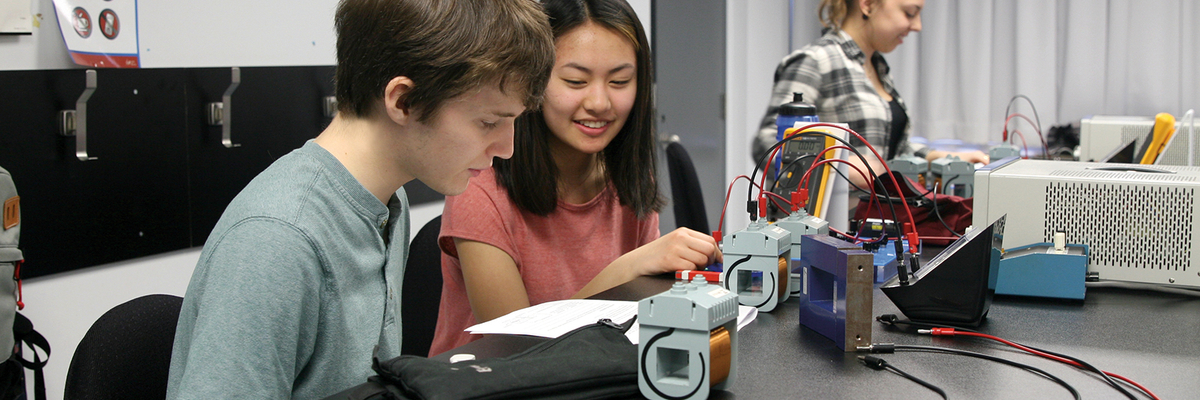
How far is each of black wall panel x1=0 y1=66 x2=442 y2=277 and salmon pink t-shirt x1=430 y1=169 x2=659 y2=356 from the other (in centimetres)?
92

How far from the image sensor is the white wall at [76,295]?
185cm

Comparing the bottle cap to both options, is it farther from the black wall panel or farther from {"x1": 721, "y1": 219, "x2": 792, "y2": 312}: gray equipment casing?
the black wall panel

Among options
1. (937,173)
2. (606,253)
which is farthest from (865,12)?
(606,253)

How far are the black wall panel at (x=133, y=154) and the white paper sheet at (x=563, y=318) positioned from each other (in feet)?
A: 4.26

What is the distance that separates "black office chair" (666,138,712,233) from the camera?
2377mm

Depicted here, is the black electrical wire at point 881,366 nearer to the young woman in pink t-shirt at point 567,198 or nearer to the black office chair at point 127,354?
the young woman in pink t-shirt at point 567,198

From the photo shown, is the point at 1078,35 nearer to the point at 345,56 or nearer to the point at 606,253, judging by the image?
the point at 606,253

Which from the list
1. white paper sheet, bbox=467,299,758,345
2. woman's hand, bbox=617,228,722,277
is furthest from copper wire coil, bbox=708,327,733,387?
woman's hand, bbox=617,228,722,277

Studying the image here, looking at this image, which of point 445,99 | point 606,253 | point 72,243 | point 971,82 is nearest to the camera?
point 445,99

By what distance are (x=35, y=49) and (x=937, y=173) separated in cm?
202

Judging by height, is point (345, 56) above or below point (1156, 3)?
below

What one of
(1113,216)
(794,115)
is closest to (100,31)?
(794,115)

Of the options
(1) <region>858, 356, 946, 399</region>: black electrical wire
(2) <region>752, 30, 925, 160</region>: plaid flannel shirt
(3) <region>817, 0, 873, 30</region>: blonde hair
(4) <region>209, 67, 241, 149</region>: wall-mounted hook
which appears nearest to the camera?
(1) <region>858, 356, 946, 399</region>: black electrical wire

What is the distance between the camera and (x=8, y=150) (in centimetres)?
175
